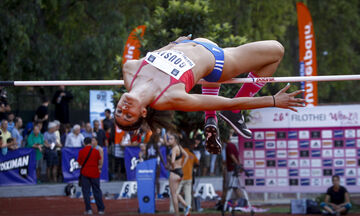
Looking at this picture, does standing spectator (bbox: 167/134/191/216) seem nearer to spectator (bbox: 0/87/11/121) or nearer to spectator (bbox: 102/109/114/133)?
spectator (bbox: 0/87/11/121)

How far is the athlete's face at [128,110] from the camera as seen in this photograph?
507 centimetres

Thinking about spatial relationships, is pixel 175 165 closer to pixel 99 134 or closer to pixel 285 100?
pixel 99 134

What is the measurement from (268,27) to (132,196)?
972 cm

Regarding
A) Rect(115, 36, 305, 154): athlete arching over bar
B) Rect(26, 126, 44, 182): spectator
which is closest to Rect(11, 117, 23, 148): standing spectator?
Rect(26, 126, 44, 182): spectator

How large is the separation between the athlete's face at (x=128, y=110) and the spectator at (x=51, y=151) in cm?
1020

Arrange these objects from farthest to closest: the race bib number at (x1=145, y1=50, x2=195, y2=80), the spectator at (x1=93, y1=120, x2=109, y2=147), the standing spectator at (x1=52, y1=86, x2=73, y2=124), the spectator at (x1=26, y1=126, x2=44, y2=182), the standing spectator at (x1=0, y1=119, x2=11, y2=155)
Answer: the standing spectator at (x1=52, y1=86, x2=73, y2=124) → the spectator at (x1=93, y1=120, x2=109, y2=147) → the spectator at (x1=26, y1=126, x2=44, y2=182) → the standing spectator at (x1=0, y1=119, x2=11, y2=155) → the race bib number at (x1=145, y1=50, x2=195, y2=80)

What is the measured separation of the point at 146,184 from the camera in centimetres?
1370

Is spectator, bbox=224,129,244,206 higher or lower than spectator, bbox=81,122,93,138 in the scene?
lower

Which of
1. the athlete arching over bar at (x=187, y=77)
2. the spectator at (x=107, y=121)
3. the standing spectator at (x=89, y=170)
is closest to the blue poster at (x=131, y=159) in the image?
the spectator at (x=107, y=121)

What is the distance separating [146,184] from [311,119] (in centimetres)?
422

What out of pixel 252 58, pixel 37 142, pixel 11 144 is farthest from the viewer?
pixel 37 142

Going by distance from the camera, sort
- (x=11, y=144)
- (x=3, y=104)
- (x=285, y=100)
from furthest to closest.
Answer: (x=11, y=144) → (x=3, y=104) → (x=285, y=100)

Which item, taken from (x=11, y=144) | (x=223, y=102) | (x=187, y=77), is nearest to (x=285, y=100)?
(x=223, y=102)

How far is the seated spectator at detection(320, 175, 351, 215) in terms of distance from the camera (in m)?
13.3
